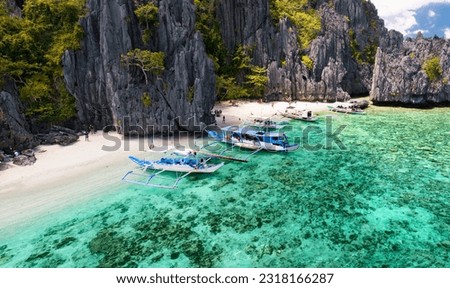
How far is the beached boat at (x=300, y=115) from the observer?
56.0 meters

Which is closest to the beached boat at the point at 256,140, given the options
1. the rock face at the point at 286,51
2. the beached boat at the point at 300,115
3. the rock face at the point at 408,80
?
the beached boat at the point at 300,115

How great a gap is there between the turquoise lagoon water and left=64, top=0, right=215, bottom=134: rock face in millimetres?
14160

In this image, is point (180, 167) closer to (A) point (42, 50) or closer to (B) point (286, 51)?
(A) point (42, 50)

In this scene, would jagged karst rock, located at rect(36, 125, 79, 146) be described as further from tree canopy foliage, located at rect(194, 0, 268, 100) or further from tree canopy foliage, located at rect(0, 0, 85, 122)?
tree canopy foliage, located at rect(194, 0, 268, 100)

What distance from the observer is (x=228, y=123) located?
5141cm

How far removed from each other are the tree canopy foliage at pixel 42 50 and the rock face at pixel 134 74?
193 cm

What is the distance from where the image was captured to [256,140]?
39.5 m

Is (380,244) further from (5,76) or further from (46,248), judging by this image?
(5,76)

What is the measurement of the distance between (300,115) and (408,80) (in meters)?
31.6

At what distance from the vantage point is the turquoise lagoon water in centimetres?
1883

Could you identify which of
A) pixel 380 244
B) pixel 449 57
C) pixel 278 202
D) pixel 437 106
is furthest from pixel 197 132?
pixel 449 57

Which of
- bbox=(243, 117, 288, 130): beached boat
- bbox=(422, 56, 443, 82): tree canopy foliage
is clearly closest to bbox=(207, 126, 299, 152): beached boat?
bbox=(243, 117, 288, 130): beached boat

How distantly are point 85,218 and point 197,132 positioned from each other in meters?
23.7

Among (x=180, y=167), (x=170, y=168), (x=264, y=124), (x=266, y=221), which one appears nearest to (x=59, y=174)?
(x=170, y=168)
